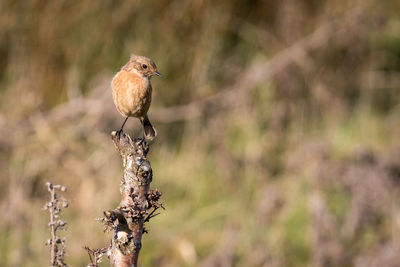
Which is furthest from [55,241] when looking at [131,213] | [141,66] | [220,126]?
[220,126]

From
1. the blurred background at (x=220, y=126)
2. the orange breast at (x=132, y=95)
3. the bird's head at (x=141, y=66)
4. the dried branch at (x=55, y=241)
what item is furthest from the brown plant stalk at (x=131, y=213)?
the blurred background at (x=220, y=126)

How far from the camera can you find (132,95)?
261 cm

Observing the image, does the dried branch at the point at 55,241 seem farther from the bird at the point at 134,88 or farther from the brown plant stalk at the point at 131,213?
the bird at the point at 134,88

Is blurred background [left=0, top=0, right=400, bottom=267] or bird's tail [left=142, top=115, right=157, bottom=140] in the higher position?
blurred background [left=0, top=0, right=400, bottom=267]

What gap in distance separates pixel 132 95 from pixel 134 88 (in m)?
0.05

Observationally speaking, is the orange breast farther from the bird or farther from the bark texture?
the bark texture

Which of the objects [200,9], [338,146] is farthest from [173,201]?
[200,9]

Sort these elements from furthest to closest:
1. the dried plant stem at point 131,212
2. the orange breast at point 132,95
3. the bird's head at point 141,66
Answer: the bird's head at point 141,66, the orange breast at point 132,95, the dried plant stem at point 131,212

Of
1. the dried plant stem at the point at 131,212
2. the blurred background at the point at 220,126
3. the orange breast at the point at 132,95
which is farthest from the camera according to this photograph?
the blurred background at the point at 220,126

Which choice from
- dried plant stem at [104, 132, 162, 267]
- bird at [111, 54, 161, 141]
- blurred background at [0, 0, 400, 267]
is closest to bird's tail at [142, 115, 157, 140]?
bird at [111, 54, 161, 141]

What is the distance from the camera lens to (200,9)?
6.50m

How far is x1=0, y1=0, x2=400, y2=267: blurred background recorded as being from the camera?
4461 mm

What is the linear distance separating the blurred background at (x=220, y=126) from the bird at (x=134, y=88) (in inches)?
69.0

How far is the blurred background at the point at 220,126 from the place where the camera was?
446cm
